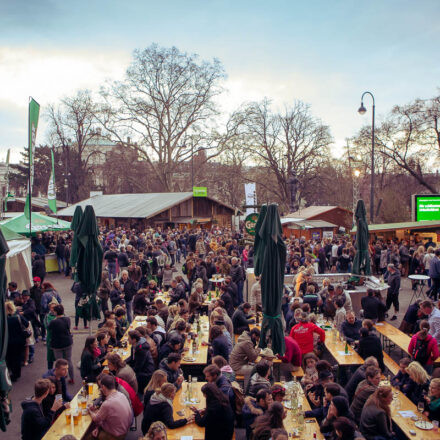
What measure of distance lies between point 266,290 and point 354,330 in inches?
98.7

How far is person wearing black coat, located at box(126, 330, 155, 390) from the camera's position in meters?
6.77

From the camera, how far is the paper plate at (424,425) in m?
5.08

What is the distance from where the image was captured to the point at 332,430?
196 inches

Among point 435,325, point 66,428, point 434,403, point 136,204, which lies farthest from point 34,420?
point 136,204

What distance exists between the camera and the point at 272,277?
22.5 feet

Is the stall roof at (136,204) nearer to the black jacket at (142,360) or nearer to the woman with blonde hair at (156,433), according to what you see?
the black jacket at (142,360)

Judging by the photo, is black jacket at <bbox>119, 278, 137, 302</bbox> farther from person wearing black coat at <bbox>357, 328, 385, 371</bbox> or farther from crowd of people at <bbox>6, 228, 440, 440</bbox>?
person wearing black coat at <bbox>357, 328, 385, 371</bbox>

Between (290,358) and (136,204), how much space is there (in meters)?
29.5

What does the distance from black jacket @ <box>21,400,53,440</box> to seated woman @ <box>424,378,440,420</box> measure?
484 centimetres

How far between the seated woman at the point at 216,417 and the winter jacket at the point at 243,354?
1.81 meters

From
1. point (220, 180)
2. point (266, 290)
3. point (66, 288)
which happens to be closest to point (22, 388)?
point (266, 290)

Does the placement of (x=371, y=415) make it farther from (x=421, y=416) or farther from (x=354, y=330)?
(x=354, y=330)

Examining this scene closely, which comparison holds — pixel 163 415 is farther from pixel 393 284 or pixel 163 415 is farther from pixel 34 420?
pixel 393 284

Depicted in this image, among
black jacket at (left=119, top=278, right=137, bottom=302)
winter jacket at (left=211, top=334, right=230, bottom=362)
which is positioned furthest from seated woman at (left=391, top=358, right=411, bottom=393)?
black jacket at (left=119, top=278, right=137, bottom=302)
